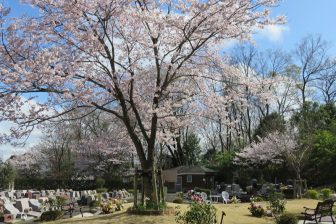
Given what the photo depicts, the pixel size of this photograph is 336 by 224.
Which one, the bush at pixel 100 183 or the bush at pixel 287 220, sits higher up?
the bush at pixel 100 183

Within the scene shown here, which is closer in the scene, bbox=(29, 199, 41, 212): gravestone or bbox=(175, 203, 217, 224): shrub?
bbox=(175, 203, 217, 224): shrub

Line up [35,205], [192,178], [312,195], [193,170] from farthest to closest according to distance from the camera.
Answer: [192,178] < [193,170] < [312,195] < [35,205]

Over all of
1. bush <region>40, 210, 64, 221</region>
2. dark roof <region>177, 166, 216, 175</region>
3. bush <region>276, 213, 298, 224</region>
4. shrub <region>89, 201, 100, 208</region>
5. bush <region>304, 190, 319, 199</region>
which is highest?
dark roof <region>177, 166, 216, 175</region>

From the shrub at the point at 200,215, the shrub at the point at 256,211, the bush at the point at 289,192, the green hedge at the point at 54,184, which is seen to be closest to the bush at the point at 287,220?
the shrub at the point at 200,215

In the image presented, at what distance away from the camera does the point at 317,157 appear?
36.2m

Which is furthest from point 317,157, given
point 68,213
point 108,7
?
point 108,7

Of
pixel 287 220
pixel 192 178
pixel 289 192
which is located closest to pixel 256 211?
pixel 287 220

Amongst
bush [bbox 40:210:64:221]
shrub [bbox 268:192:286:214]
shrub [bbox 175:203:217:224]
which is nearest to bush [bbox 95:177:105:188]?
bush [bbox 40:210:64:221]

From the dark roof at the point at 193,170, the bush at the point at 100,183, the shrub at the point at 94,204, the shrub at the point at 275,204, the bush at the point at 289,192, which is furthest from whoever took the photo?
the dark roof at the point at 193,170

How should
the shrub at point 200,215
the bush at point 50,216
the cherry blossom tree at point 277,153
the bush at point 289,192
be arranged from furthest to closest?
the cherry blossom tree at point 277,153 → the bush at point 289,192 → the bush at point 50,216 → the shrub at point 200,215

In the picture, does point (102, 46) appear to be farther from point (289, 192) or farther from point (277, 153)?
point (277, 153)

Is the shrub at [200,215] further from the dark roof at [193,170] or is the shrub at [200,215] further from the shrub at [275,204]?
the dark roof at [193,170]

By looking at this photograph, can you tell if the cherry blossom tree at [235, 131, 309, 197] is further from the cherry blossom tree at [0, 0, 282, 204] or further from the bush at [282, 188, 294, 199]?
the cherry blossom tree at [0, 0, 282, 204]

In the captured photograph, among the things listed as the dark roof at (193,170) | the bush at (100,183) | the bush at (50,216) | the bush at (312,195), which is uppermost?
the dark roof at (193,170)
